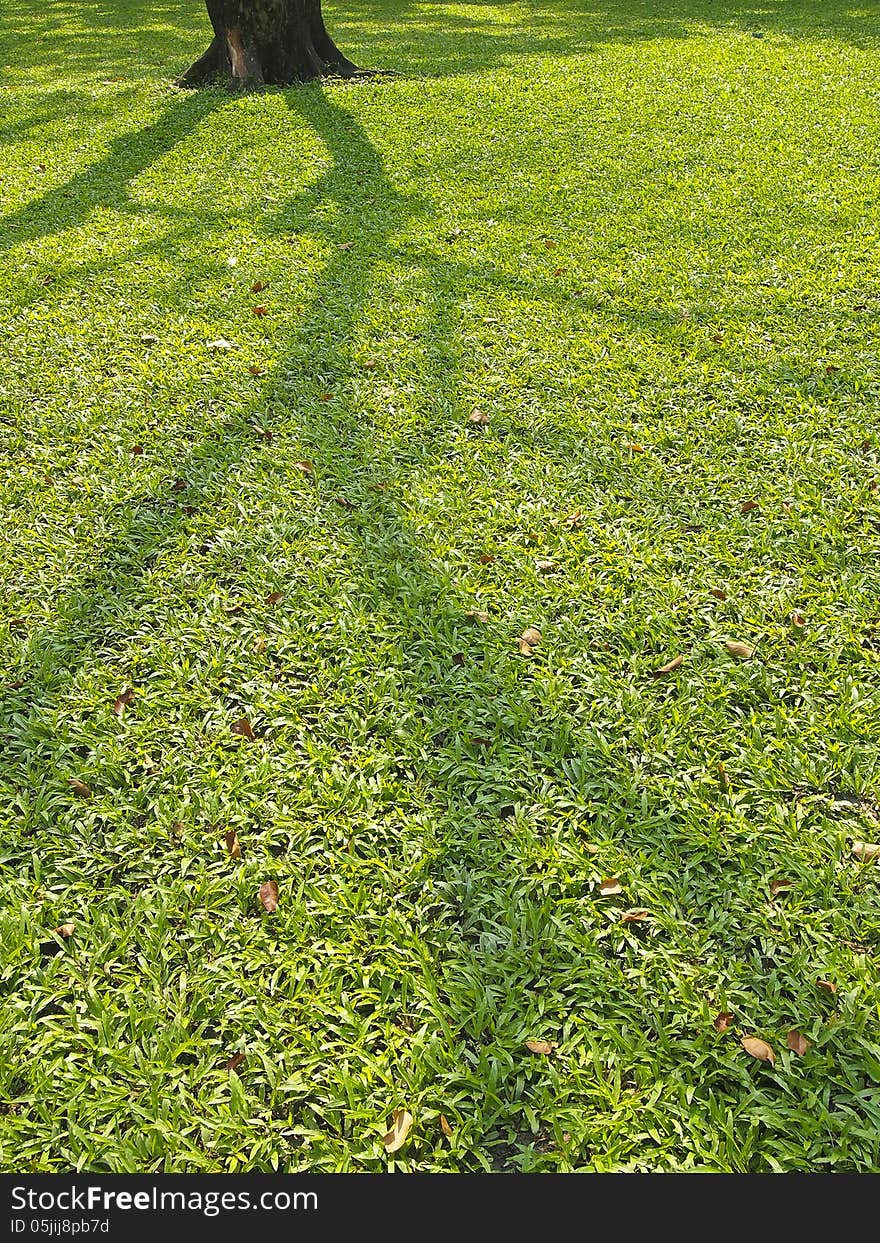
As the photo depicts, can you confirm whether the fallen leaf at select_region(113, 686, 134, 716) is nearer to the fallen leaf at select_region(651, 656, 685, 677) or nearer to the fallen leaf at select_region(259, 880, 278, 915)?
→ the fallen leaf at select_region(259, 880, 278, 915)

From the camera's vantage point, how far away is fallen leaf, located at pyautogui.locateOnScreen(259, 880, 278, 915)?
229cm

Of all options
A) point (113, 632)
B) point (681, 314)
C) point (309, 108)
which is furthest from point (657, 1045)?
point (309, 108)

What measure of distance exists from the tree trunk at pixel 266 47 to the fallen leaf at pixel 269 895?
1086 cm

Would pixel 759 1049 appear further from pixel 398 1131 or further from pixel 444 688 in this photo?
pixel 444 688

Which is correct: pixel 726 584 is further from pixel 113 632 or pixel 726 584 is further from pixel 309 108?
pixel 309 108

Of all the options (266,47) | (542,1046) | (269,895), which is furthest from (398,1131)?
(266,47)

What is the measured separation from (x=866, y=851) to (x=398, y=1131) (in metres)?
1.39

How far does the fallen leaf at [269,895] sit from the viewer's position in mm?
2287

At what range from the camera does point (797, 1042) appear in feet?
6.40

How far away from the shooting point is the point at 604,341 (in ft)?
16.2

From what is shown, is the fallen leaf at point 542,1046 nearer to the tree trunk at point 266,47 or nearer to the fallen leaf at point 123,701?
the fallen leaf at point 123,701

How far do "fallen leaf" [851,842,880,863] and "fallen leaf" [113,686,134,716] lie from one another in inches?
88.0

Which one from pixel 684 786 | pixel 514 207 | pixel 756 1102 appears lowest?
pixel 756 1102

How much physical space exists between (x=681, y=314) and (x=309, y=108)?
6.61 metres
